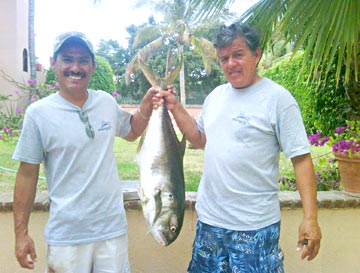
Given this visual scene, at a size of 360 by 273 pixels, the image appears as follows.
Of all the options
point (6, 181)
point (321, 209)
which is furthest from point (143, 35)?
point (321, 209)

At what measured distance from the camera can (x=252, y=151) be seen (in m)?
1.83

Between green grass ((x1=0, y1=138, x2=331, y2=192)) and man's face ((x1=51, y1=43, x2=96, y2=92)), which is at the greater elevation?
man's face ((x1=51, y1=43, x2=96, y2=92))

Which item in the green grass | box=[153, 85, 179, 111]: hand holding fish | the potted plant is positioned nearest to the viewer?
box=[153, 85, 179, 111]: hand holding fish

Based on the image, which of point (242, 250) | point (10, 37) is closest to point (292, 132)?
point (242, 250)

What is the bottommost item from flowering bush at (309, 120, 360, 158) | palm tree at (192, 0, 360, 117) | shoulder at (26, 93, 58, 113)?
flowering bush at (309, 120, 360, 158)

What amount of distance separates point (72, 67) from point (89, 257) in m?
0.89

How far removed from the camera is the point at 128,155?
649 cm

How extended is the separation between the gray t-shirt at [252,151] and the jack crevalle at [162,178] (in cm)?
19

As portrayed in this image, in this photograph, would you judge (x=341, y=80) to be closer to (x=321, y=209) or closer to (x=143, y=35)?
(x=321, y=209)

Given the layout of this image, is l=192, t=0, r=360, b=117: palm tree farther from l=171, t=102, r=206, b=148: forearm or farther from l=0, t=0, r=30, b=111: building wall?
l=0, t=0, r=30, b=111: building wall

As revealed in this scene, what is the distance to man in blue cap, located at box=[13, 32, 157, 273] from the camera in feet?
6.03

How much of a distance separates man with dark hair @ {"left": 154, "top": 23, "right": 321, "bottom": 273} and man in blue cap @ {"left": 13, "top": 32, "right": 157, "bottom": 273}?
1.59 ft

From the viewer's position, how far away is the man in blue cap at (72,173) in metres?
1.84

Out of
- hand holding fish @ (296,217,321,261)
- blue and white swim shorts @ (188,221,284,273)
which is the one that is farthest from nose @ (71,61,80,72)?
hand holding fish @ (296,217,321,261)
